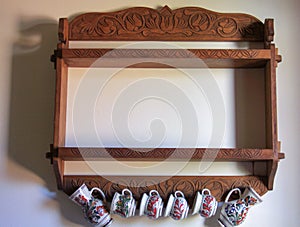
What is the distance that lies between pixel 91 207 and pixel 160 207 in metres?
0.22

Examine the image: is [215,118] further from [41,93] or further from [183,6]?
[41,93]

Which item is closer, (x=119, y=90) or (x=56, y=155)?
(x=56, y=155)

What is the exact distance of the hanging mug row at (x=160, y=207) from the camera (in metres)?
1.21

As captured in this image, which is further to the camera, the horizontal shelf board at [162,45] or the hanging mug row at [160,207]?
the horizontal shelf board at [162,45]

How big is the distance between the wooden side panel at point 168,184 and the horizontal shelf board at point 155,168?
0.8 inches

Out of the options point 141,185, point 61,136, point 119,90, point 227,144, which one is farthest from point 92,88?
point 227,144

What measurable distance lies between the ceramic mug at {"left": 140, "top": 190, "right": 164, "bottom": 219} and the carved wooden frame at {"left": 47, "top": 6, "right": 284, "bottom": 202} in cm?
5

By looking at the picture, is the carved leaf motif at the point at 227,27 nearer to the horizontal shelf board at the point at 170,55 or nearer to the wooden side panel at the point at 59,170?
the horizontal shelf board at the point at 170,55

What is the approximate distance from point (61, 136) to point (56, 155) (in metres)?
0.10

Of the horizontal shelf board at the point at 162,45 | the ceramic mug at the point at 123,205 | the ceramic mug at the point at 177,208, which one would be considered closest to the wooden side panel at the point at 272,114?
the horizontal shelf board at the point at 162,45

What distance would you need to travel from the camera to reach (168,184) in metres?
1.28

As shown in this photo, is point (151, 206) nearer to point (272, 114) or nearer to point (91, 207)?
point (91, 207)

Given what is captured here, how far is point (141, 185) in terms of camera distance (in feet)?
4.18

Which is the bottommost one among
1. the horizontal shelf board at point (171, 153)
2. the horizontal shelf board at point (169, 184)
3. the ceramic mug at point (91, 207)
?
the ceramic mug at point (91, 207)
